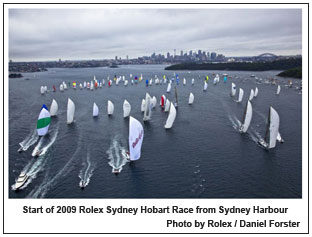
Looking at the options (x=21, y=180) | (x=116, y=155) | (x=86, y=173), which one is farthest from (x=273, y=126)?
(x=21, y=180)

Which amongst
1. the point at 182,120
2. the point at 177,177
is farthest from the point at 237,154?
the point at 182,120

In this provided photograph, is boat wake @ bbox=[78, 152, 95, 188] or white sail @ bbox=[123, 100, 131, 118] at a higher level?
white sail @ bbox=[123, 100, 131, 118]

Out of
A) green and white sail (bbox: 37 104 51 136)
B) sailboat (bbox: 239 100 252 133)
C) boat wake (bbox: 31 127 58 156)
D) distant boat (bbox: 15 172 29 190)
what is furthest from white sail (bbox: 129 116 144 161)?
sailboat (bbox: 239 100 252 133)

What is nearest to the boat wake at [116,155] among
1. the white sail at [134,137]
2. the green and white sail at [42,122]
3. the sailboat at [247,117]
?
the white sail at [134,137]

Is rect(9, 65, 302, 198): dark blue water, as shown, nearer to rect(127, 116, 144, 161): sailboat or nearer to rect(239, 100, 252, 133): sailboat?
rect(239, 100, 252, 133): sailboat

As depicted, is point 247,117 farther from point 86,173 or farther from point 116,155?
point 86,173

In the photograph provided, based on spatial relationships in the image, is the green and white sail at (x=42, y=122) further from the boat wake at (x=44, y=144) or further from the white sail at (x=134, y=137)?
the white sail at (x=134, y=137)
